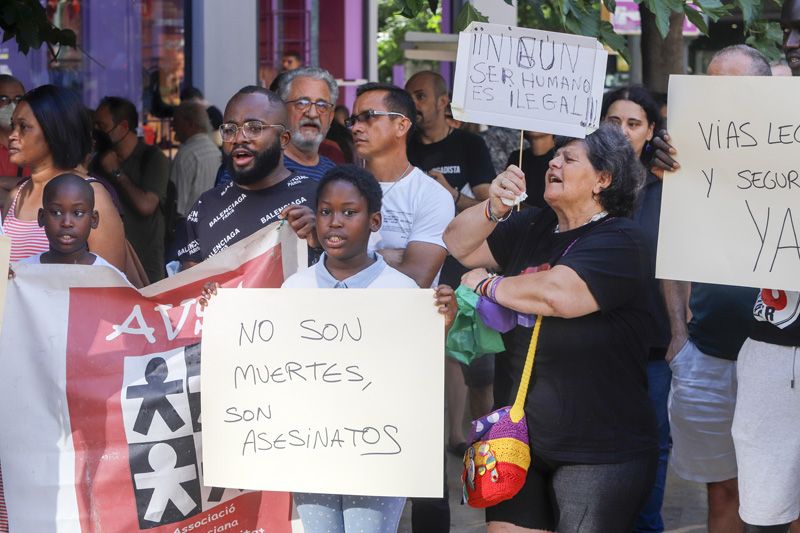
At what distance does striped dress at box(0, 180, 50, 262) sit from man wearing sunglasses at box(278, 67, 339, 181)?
3.59 ft

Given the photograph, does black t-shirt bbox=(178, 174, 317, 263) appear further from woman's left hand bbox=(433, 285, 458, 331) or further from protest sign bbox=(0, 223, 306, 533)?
woman's left hand bbox=(433, 285, 458, 331)

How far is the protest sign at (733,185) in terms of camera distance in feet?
12.9

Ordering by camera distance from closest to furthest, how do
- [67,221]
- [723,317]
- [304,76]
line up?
[67,221], [723,317], [304,76]

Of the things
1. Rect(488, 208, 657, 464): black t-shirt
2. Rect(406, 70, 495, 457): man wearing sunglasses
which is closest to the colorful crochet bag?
Rect(488, 208, 657, 464): black t-shirt

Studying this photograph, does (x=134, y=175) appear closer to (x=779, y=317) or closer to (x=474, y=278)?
(x=474, y=278)

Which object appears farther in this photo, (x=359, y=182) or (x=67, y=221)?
(x=67, y=221)

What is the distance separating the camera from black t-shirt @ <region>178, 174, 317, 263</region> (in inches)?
179

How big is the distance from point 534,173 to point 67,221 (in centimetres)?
316

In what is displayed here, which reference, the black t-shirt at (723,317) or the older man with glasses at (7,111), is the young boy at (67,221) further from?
the black t-shirt at (723,317)

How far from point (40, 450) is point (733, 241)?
2323 mm

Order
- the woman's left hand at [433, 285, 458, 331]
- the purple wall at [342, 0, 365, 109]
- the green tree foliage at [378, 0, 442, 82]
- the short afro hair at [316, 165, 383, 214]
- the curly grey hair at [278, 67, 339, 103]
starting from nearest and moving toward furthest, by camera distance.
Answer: the woman's left hand at [433, 285, 458, 331], the short afro hair at [316, 165, 383, 214], the curly grey hair at [278, 67, 339, 103], the purple wall at [342, 0, 365, 109], the green tree foliage at [378, 0, 442, 82]

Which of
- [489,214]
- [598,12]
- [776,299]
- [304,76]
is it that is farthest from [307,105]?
[776,299]

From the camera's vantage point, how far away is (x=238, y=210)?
4602mm

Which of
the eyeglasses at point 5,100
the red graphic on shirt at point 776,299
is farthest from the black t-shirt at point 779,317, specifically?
the eyeglasses at point 5,100
